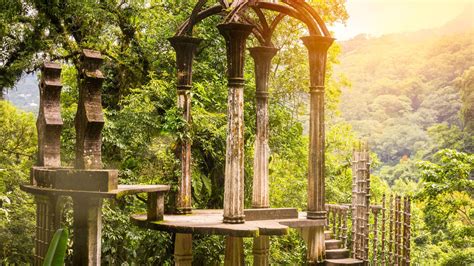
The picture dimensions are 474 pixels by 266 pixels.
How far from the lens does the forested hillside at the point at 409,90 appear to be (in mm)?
55469

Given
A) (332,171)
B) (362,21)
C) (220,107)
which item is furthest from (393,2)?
(220,107)

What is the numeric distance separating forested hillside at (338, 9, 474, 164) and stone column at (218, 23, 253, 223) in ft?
129

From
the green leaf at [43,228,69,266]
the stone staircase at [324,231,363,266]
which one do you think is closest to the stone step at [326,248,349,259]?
the stone staircase at [324,231,363,266]

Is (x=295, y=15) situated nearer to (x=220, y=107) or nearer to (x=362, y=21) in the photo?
(x=220, y=107)

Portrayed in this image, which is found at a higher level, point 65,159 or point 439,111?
point 439,111

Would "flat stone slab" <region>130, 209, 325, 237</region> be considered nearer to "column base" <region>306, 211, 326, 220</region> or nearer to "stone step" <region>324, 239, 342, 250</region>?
"column base" <region>306, 211, 326, 220</region>

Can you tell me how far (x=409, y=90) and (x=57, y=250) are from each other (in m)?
60.2

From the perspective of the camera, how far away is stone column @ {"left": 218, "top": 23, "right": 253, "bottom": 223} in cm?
970

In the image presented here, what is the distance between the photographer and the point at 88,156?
791cm

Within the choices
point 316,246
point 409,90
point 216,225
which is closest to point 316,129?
point 316,246

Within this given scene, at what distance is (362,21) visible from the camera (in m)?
83.2

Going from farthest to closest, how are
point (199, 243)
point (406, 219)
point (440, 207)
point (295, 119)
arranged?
1. point (295, 119)
2. point (440, 207)
3. point (199, 243)
4. point (406, 219)

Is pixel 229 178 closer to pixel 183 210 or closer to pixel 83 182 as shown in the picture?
pixel 183 210

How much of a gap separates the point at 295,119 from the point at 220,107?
3.77 m
